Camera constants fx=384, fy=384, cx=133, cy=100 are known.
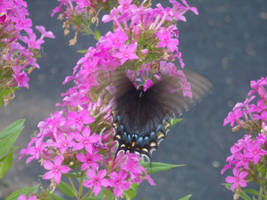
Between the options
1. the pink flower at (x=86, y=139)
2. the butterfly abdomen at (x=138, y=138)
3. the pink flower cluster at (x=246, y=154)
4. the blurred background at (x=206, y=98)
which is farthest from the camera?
the blurred background at (x=206, y=98)

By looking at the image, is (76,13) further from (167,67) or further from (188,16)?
(188,16)

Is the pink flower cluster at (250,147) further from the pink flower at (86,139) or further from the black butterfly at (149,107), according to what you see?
the pink flower at (86,139)

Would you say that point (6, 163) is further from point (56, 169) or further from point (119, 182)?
point (119, 182)

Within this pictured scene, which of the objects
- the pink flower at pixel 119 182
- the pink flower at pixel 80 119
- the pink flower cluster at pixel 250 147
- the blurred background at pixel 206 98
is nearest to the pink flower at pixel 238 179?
the pink flower cluster at pixel 250 147

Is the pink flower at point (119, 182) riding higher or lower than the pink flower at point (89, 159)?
lower

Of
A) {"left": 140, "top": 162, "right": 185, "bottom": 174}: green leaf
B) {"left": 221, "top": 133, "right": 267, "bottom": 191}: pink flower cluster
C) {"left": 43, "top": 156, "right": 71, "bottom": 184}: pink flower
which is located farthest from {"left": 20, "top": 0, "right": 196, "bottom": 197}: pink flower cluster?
{"left": 221, "top": 133, "right": 267, "bottom": 191}: pink flower cluster

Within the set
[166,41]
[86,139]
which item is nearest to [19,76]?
[86,139]
